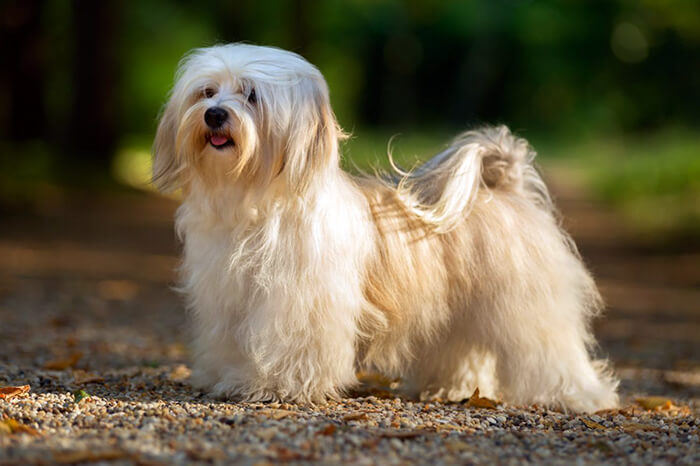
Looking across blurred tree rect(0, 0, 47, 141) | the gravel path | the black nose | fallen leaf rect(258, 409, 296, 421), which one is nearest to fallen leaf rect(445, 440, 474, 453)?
the gravel path

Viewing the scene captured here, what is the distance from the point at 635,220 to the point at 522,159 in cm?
1225

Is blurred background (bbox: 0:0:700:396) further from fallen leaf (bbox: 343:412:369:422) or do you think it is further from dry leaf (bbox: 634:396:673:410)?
fallen leaf (bbox: 343:412:369:422)

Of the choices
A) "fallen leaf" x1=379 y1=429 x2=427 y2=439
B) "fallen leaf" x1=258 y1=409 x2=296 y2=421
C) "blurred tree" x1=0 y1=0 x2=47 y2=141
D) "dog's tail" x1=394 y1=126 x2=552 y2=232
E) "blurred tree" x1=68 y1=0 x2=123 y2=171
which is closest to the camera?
"fallen leaf" x1=379 y1=429 x2=427 y2=439

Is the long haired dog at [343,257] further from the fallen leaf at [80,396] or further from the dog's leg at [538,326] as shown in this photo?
the fallen leaf at [80,396]

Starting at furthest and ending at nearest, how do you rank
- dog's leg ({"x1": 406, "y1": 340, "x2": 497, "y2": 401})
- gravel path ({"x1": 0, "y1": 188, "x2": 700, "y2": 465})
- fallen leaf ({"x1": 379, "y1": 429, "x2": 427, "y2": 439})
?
dog's leg ({"x1": 406, "y1": 340, "x2": 497, "y2": 401}) < fallen leaf ({"x1": 379, "y1": 429, "x2": 427, "y2": 439}) < gravel path ({"x1": 0, "y1": 188, "x2": 700, "y2": 465})

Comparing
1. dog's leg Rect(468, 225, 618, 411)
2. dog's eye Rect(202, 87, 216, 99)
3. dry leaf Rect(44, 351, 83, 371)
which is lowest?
dry leaf Rect(44, 351, 83, 371)

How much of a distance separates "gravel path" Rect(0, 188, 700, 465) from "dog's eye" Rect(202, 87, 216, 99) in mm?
1396

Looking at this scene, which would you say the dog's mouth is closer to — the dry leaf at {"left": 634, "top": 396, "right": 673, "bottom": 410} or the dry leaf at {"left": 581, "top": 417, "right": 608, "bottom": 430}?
the dry leaf at {"left": 581, "top": 417, "right": 608, "bottom": 430}

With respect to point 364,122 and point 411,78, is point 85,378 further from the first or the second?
point 411,78

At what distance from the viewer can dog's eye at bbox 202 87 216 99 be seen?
159 inches

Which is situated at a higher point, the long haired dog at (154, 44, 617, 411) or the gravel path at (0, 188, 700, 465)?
the long haired dog at (154, 44, 617, 411)

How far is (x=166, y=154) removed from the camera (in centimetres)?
420

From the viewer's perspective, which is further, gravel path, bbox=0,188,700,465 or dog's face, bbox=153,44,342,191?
dog's face, bbox=153,44,342,191

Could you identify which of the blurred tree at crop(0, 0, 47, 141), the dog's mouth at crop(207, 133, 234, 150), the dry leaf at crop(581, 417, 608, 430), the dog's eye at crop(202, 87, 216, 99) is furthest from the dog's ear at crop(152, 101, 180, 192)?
the blurred tree at crop(0, 0, 47, 141)
